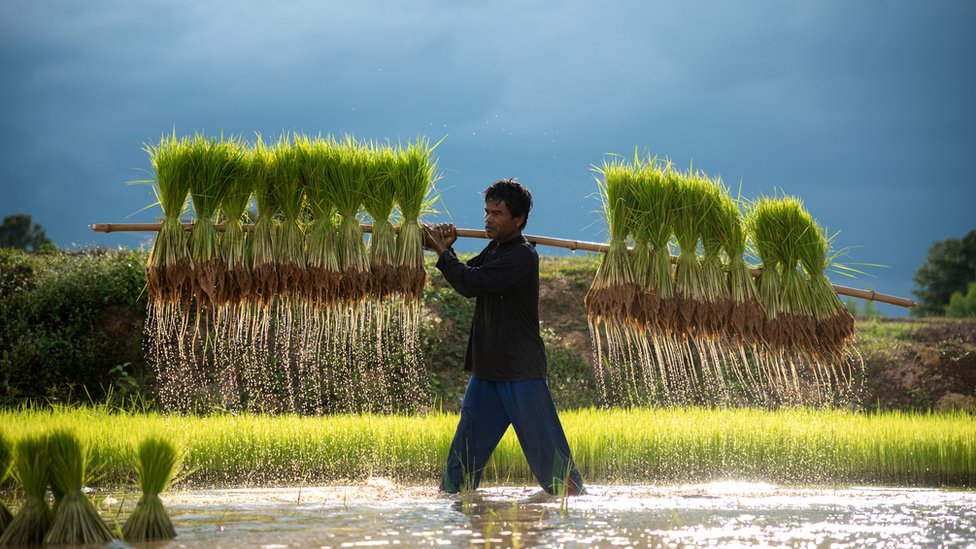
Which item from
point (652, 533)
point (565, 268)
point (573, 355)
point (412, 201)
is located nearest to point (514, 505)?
point (652, 533)

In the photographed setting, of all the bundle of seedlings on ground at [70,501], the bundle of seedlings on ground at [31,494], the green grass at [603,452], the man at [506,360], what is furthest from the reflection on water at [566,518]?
the green grass at [603,452]

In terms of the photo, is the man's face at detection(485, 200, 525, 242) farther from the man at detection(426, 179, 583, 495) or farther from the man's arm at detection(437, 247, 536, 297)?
the man's arm at detection(437, 247, 536, 297)

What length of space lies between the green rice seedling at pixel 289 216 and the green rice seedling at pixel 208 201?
33cm

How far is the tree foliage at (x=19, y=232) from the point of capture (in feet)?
104

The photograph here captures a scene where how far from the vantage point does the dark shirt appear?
6711mm

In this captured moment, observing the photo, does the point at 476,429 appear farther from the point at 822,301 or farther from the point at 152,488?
the point at 822,301

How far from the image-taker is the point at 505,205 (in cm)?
692

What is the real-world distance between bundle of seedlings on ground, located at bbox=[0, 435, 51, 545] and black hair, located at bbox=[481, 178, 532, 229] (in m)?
3.36

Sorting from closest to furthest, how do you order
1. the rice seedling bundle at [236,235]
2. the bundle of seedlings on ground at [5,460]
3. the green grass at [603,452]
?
1. the bundle of seedlings on ground at [5,460]
2. the rice seedling bundle at [236,235]
3. the green grass at [603,452]

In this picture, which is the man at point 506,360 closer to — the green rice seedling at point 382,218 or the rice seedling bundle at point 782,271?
the green rice seedling at point 382,218

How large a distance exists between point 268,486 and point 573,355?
797 cm

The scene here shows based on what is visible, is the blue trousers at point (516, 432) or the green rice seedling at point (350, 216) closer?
the blue trousers at point (516, 432)

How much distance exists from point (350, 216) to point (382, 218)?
0.84 ft

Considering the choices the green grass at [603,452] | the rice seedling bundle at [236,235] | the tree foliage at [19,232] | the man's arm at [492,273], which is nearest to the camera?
the man's arm at [492,273]
